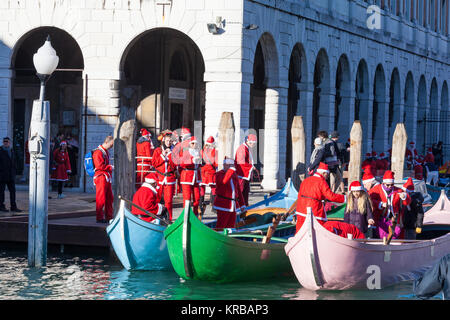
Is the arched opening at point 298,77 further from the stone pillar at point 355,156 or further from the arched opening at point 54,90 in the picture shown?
the stone pillar at point 355,156

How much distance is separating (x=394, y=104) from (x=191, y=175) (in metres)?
25.4

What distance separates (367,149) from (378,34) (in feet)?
15.2

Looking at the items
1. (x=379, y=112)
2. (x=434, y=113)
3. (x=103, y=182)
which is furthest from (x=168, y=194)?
(x=434, y=113)

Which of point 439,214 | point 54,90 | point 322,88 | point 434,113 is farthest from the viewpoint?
point 434,113

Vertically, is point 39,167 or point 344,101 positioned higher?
point 344,101

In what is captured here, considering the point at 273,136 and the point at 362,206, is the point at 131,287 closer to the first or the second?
the point at 362,206

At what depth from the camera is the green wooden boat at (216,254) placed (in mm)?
15797

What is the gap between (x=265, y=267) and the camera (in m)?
16.5

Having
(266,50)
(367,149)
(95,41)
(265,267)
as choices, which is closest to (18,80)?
(95,41)

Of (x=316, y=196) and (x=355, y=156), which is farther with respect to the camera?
(x=355, y=156)

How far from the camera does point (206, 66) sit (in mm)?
27125

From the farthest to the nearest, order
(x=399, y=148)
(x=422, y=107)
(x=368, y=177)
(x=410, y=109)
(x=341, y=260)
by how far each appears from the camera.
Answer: (x=422, y=107) < (x=410, y=109) < (x=399, y=148) < (x=368, y=177) < (x=341, y=260)
